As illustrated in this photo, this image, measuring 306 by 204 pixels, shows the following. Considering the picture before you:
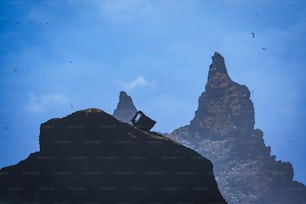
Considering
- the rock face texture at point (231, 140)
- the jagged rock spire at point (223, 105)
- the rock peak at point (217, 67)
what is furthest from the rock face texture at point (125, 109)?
the rock peak at point (217, 67)

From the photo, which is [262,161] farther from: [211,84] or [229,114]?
[211,84]

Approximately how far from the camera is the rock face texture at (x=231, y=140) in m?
102

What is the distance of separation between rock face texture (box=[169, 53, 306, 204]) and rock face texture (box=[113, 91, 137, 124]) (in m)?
22.1

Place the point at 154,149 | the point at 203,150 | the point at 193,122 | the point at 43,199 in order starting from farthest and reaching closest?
the point at 193,122 < the point at 203,150 < the point at 154,149 < the point at 43,199

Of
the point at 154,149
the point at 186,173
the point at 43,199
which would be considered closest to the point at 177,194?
the point at 186,173

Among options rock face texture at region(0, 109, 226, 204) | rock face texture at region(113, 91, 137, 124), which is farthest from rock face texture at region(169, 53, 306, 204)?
rock face texture at region(0, 109, 226, 204)

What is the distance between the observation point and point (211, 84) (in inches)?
4894

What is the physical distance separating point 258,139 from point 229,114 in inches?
636

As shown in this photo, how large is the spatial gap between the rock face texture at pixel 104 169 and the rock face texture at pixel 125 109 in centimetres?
9969

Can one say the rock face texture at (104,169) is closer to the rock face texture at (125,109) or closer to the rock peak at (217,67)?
the rock face texture at (125,109)

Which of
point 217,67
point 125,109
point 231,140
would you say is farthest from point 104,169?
point 217,67

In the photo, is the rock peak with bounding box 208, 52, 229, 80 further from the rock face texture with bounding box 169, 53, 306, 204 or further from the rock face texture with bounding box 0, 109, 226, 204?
the rock face texture with bounding box 0, 109, 226, 204

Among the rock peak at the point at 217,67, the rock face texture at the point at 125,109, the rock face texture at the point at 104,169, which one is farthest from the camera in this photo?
the rock peak at the point at 217,67

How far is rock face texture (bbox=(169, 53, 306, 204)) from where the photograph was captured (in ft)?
336
